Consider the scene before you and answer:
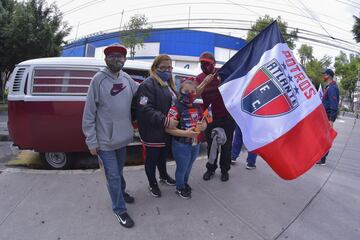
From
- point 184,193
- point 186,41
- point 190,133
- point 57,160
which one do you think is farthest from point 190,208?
point 186,41

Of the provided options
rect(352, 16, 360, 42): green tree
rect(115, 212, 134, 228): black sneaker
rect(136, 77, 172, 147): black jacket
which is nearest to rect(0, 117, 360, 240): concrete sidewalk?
rect(115, 212, 134, 228): black sneaker

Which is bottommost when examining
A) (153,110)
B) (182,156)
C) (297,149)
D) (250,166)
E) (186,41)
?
(250,166)

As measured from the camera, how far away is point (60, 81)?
5195 mm

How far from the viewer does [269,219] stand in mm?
3621

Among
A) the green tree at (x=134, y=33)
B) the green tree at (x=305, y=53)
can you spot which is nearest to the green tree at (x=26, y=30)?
the green tree at (x=134, y=33)

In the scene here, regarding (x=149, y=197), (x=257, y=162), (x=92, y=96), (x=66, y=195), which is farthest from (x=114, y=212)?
(x=257, y=162)

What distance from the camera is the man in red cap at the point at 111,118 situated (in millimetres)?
3211

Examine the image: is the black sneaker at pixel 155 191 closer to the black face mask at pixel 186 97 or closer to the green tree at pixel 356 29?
the black face mask at pixel 186 97

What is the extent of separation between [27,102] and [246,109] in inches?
136

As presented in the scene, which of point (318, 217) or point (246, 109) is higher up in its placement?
point (246, 109)

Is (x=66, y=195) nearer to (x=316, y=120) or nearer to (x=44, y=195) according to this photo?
(x=44, y=195)

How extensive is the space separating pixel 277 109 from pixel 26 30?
Answer: 1686 cm

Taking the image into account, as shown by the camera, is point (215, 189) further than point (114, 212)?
Yes

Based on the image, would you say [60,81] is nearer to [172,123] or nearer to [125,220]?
[172,123]
